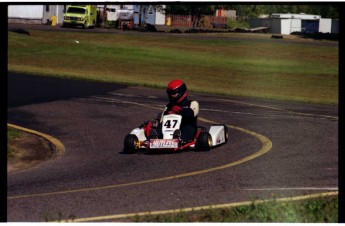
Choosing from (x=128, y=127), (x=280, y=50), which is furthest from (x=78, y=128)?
(x=280, y=50)

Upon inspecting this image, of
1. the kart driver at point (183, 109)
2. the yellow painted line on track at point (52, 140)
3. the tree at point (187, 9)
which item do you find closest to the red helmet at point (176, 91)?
the kart driver at point (183, 109)

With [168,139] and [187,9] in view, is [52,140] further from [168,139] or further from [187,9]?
[187,9]

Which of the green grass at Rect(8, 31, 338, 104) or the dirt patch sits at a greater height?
the green grass at Rect(8, 31, 338, 104)

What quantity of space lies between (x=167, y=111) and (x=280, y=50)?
4210 centimetres

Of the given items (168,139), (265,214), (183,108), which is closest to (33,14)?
(183,108)

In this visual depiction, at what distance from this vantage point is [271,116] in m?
22.2

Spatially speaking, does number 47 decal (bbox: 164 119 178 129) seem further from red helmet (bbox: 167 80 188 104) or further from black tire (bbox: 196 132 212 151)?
black tire (bbox: 196 132 212 151)

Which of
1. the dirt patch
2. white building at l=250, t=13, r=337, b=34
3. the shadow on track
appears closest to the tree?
the dirt patch

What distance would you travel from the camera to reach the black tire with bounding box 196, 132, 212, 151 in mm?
15609

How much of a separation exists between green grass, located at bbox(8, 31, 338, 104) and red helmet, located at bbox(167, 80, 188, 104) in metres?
14.0

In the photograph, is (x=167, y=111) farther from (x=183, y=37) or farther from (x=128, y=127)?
(x=183, y=37)

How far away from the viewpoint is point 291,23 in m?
51.9

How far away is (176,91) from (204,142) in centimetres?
122

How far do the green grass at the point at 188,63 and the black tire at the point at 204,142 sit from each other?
14247 mm
